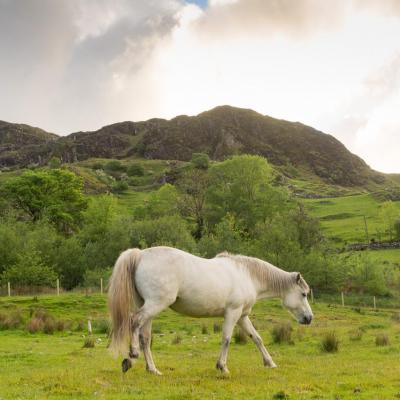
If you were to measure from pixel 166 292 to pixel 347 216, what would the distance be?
10277cm

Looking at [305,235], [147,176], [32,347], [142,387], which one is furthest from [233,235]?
[147,176]

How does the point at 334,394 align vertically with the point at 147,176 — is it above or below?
below

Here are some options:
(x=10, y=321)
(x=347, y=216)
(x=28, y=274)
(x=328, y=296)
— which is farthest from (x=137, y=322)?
(x=347, y=216)

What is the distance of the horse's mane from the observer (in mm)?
11289

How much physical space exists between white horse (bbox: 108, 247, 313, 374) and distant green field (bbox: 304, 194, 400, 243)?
77737 mm

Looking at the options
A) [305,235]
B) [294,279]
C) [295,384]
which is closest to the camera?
[295,384]

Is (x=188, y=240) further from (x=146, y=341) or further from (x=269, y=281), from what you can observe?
(x=146, y=341)

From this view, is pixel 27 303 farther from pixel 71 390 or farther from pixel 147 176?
pixel 147 176

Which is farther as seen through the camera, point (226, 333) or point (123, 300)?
point (226, 333)

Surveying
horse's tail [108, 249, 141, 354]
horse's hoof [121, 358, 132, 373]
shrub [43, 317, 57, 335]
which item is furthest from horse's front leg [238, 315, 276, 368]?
shrub [43, 317, 57, 335]

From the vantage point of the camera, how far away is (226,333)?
10.4m

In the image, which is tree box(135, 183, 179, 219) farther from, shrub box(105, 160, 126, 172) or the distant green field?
shrub box(105, 160, 126, 172)

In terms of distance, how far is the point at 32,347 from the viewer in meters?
17.0

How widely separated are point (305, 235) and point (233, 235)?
26.1 ft
